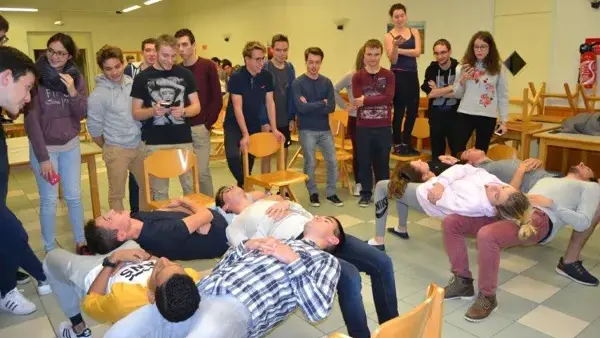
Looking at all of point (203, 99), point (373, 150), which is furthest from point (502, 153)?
point (203, 99)

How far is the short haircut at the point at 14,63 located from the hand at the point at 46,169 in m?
1.19

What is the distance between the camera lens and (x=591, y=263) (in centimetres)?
337

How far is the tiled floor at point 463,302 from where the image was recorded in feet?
8.50

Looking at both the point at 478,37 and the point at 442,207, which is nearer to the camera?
the point at 442,207

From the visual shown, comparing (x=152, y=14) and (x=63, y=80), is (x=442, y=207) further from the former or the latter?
(x=152, y=14)

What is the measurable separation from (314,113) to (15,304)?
9.13 feet

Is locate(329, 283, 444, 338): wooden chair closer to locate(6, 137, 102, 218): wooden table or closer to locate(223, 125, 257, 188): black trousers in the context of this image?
locate(223, 125, 257, 188): black trousers

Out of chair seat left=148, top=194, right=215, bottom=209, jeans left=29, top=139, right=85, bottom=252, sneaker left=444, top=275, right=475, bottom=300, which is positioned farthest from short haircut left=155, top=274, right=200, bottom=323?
jeans left=29, top=139, right=85, bottom=252

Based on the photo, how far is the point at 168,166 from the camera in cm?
360

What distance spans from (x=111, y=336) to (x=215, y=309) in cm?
33

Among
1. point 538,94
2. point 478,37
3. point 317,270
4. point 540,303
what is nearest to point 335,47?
point 538,94

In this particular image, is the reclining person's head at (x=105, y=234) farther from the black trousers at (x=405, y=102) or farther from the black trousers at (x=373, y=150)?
the black trousers at (x=405, y=102)

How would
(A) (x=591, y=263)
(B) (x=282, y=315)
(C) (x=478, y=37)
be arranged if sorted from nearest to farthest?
(B) (x=282, y=315) → (A) (x=591, y=263) → (C) (x=478, y=37)

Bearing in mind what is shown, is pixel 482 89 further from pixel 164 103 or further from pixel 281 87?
pixel 164 103
